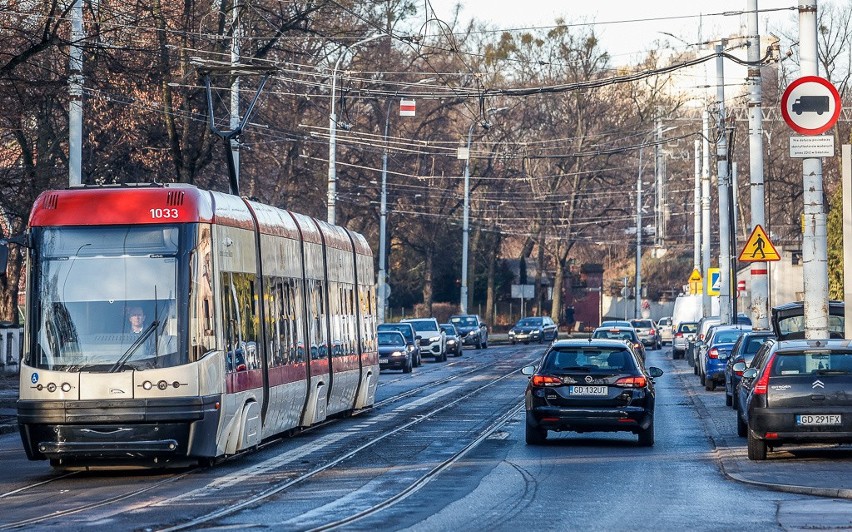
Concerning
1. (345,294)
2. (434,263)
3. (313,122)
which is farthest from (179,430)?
(434,263)

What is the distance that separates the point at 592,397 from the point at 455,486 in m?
4.94

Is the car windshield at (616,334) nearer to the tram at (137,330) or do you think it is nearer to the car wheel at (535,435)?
the car wheel at (535,435)

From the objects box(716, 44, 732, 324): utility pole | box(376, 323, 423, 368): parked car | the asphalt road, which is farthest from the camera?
box(376, 323, 423, 368): parked car

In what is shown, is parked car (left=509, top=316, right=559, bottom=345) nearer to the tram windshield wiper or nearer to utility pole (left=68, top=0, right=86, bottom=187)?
utility pole (left=68, top=0, right=86, bottom=187)

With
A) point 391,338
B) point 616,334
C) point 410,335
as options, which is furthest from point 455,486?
point 410,335

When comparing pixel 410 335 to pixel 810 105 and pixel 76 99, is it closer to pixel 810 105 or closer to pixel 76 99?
pixel 76 99

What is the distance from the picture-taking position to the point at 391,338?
153 feet

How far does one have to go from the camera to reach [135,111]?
133 feet

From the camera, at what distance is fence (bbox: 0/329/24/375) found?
3847 centimetres

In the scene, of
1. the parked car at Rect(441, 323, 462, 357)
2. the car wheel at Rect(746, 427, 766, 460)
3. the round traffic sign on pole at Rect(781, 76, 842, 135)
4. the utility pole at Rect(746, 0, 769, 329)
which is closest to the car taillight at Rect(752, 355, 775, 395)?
the car wheel at Rect(746, 427, 766, 460)

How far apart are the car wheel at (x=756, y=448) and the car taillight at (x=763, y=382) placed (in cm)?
50

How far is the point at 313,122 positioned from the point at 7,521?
4807cm

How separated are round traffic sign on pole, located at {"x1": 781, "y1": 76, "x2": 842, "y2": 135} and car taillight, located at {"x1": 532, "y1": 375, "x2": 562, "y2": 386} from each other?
4490 mm

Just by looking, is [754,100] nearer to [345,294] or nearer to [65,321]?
[345,294]
